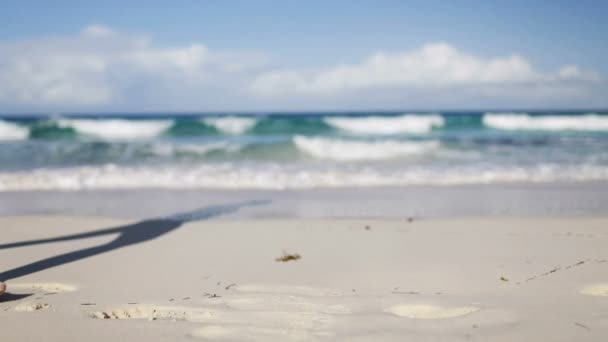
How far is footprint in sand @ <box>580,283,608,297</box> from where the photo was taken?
11.3 ft

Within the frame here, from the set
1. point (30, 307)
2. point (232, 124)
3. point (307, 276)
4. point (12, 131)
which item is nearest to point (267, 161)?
point (307, 276)

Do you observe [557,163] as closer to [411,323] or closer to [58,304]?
[411,323]

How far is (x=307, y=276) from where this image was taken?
400 cm

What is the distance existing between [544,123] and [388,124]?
10286 mm

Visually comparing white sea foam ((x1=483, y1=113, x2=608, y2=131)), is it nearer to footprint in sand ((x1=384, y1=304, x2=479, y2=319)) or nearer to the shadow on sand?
the shadow on sand

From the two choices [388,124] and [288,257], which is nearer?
[288,257]

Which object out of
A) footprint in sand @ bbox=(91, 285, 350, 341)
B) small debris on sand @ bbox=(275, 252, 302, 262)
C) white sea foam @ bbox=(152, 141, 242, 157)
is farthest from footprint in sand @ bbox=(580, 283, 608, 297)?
white sea foam @ bbox=(152, 141, 242, 157)

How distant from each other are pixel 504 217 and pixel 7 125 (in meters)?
26.8

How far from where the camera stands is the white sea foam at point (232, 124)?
27.9 meters

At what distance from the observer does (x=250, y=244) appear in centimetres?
510

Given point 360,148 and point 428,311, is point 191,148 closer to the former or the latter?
point 360,148

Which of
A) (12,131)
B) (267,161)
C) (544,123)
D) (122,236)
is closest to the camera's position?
(122,236)

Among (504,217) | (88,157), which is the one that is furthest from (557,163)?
(88,157)

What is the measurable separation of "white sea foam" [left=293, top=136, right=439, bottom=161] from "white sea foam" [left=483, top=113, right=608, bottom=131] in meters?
14.5
